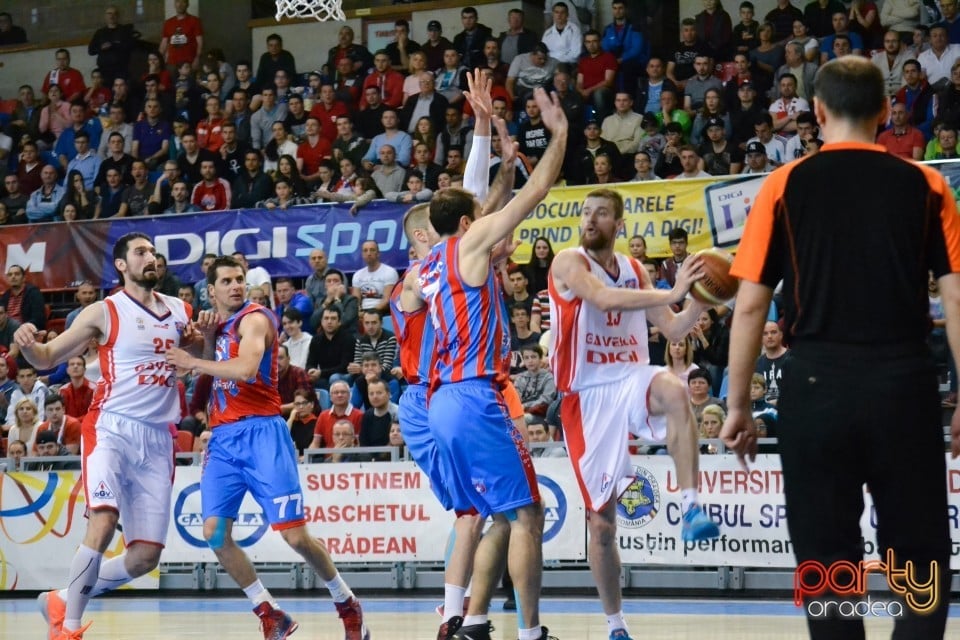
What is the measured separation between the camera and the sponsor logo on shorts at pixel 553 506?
12.8m

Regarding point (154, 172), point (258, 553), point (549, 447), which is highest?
point (154, 172)

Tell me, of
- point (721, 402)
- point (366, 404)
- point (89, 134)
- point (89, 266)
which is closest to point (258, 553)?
point (366, 404)

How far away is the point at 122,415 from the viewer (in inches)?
332

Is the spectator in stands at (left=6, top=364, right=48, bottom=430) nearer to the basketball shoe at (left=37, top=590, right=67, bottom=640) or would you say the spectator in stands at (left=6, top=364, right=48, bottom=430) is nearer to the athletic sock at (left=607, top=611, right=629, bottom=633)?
the basketball shoe at (left=37, top=590, right=67, bottom=640)

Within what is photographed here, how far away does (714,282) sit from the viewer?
6.29m

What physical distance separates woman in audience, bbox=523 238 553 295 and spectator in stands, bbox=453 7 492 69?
17.1 feet

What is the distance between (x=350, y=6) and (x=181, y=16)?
9.97ft

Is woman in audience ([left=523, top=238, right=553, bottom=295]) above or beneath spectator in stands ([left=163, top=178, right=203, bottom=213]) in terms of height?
beneath

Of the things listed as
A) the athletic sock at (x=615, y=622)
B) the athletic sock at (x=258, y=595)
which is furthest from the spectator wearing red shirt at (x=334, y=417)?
the athletic sock at (x=615, y=622)

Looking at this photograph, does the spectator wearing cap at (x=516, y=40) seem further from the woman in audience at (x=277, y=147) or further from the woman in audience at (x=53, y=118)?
the woman in audience at (x=53, y=118)

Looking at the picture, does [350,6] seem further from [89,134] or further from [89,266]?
[89,266]

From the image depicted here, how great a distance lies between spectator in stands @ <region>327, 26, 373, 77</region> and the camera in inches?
827

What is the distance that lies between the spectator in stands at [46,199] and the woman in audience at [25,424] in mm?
6086

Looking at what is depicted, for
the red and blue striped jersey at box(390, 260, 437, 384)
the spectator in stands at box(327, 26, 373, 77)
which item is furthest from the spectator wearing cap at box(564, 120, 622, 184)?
the red and blue striped jersey at box(390, 260, 437, 384)
